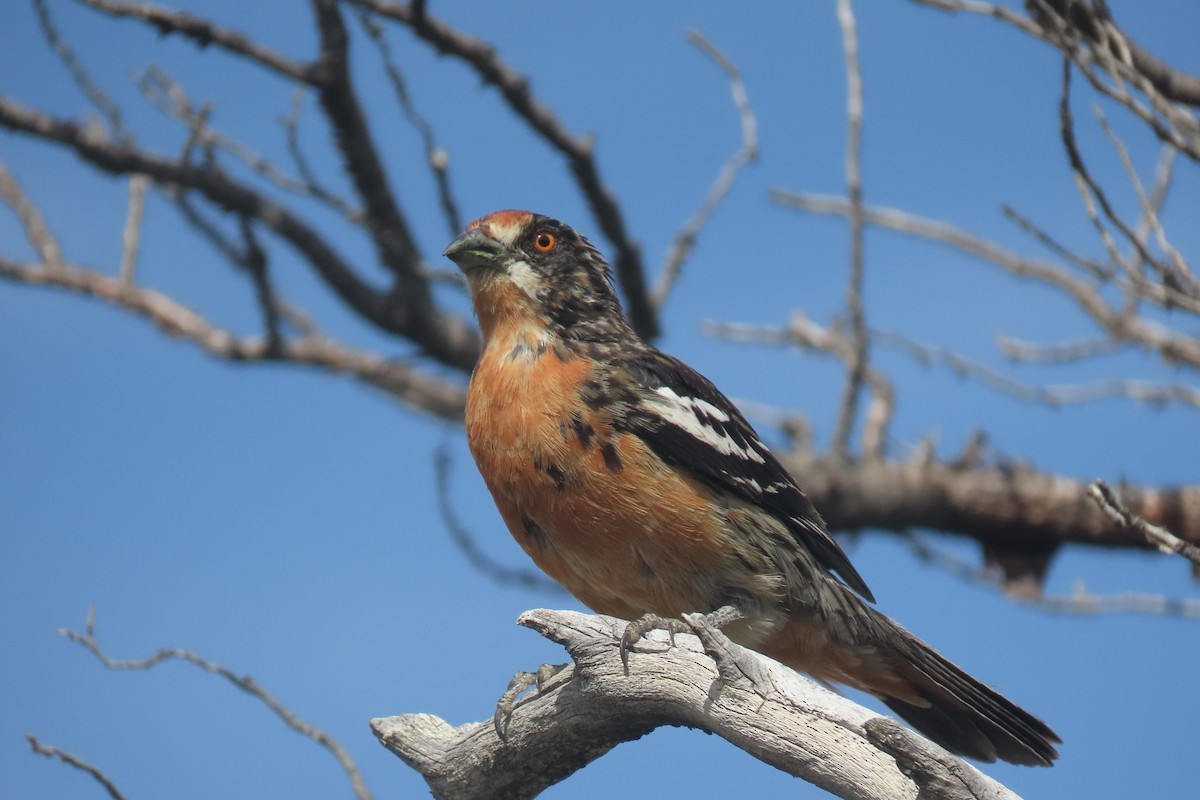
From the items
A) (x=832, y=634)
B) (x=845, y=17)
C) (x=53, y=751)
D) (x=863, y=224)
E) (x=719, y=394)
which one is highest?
(x=845, y=17)

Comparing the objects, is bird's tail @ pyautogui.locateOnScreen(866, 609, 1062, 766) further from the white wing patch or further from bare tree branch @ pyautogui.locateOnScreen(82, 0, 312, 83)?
bare tree branch @ pyautogui.locateOnScreen(82, 0, 312, 83)

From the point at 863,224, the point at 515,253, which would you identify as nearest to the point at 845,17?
the point at 863,224

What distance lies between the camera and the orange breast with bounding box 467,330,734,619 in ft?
15.6

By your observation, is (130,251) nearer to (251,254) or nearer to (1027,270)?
(251,254)

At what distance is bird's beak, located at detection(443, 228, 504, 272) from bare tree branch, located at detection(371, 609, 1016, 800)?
2223 mm

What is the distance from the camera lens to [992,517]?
32.9 ft

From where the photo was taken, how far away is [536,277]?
584cm

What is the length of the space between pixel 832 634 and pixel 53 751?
3351 mm

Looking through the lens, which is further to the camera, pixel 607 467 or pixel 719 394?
pixel 719 394

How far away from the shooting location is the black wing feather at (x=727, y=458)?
16.5ft

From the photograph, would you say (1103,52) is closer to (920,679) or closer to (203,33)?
(920,679)

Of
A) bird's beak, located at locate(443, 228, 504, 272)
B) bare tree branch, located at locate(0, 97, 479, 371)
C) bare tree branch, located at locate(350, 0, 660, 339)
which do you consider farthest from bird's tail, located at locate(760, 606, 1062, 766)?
bare tree branch, located at locate(0, 97, 479, 371)

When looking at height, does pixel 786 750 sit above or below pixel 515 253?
below

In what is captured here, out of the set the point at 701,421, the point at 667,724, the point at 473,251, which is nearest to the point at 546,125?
the point at 473,251
